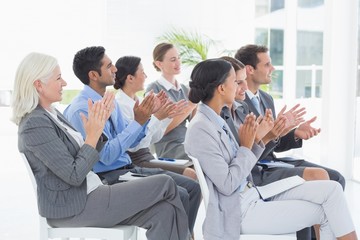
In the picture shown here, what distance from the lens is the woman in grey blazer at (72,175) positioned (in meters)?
2.43

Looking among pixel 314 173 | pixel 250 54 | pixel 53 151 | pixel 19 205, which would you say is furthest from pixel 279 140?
pixel 19 205

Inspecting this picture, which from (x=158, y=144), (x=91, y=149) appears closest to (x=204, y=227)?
(x=91, y=149)

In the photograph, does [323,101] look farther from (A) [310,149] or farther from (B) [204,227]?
(B) [204,227]

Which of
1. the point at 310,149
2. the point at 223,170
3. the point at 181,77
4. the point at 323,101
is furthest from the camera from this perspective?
the point at 181,77

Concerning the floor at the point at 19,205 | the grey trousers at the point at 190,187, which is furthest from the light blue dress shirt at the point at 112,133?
the floor at the point at 19,205

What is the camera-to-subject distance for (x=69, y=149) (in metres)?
2.52

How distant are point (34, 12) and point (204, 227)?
7.50m

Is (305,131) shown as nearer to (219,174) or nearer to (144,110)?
(144,110)

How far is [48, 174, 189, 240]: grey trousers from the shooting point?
2525 millimetres

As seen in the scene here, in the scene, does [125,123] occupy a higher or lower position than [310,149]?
higher

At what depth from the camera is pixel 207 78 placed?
8.77 feet

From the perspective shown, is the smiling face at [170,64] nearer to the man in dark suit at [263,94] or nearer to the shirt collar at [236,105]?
the man in dark suit at [263,94]

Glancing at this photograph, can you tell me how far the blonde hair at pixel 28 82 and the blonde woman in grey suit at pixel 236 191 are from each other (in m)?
0.68

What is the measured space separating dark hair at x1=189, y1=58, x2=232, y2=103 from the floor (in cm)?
150
